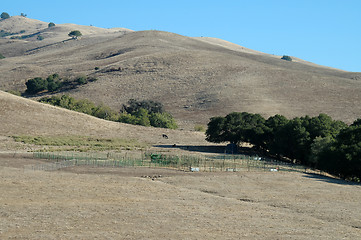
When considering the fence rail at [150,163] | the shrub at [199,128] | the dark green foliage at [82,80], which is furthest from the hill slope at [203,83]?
the fence rail at [150,163]

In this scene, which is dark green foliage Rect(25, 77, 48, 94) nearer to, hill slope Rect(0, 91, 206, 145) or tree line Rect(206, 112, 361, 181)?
hill slope Rect(0, 91, 206, 145)

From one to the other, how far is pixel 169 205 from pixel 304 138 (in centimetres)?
4069

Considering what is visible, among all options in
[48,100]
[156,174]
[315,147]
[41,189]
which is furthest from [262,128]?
[48,100]

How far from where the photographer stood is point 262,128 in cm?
8181

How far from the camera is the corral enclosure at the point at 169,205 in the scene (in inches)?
1101

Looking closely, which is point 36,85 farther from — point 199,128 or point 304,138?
point 304,138

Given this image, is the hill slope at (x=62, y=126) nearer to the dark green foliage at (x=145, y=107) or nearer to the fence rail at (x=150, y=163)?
the dark green foliage at (x=145, y=107)

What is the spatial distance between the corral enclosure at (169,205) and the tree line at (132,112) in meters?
55.8

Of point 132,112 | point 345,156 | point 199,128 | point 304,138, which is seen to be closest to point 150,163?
point 345,156

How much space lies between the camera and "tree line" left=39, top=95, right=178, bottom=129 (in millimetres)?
108188

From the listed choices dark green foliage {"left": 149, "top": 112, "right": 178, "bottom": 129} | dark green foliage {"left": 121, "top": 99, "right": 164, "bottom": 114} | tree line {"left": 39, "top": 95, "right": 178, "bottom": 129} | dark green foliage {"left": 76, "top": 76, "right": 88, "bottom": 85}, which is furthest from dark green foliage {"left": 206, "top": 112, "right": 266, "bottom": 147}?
dark green foliage {"left": 76, "top": 76, "right": 88, "bottom": 85}

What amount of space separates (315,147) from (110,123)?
4275cm

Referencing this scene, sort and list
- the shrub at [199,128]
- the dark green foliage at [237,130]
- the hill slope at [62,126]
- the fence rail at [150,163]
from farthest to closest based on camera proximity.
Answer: the shrub at [199,128], the hill slope at [62,126], the dark green foliage at [237,130], the fence rail at [150,163]

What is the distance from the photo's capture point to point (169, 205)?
35094 millimetres
